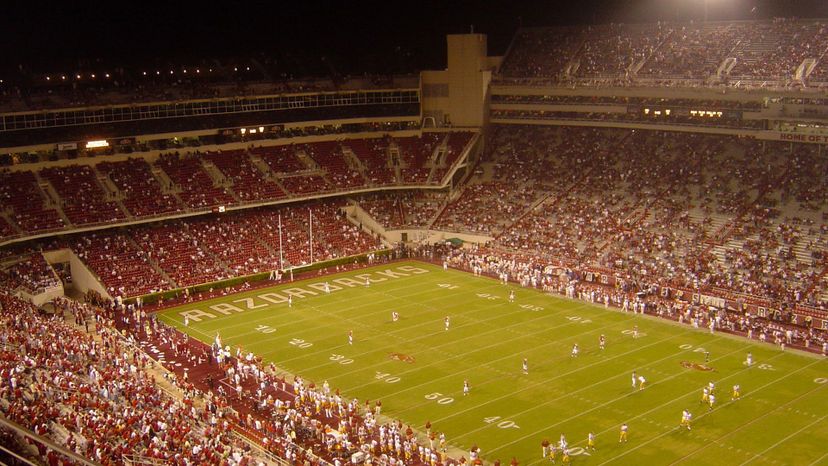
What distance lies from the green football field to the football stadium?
157 mm

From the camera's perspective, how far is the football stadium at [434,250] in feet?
84.7

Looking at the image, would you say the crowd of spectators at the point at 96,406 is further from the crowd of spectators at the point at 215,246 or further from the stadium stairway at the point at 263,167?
the stadium stairway at the point at 263,167

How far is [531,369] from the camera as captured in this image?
32031 mm

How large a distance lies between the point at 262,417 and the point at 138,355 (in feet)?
24.5

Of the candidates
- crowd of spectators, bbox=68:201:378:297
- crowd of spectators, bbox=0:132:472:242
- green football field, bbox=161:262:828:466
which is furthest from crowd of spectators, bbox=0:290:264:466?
crowd of spectators, bbox=0:132:472:242

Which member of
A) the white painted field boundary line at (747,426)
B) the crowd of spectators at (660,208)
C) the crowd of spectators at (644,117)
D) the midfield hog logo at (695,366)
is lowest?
the white painted field boundary line at (747,426)

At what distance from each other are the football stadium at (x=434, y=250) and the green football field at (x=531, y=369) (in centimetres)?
16

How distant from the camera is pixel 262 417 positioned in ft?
91.0

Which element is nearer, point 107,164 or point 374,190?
point 107,164

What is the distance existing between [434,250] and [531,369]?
22.6m

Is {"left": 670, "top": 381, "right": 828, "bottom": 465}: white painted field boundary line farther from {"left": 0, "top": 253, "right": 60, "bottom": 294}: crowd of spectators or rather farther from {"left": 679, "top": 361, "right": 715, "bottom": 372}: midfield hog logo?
{"left": 0, "top": 253, "right": 60, "bottom": 294}: crowd of spectators

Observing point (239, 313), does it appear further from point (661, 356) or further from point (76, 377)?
point (661, 356)

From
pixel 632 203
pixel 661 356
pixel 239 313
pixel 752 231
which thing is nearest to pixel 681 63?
pixel 632 203

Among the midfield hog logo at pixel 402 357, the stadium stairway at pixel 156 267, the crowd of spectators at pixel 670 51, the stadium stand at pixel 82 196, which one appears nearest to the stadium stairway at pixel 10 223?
the stadium stand at pixel 82 196
